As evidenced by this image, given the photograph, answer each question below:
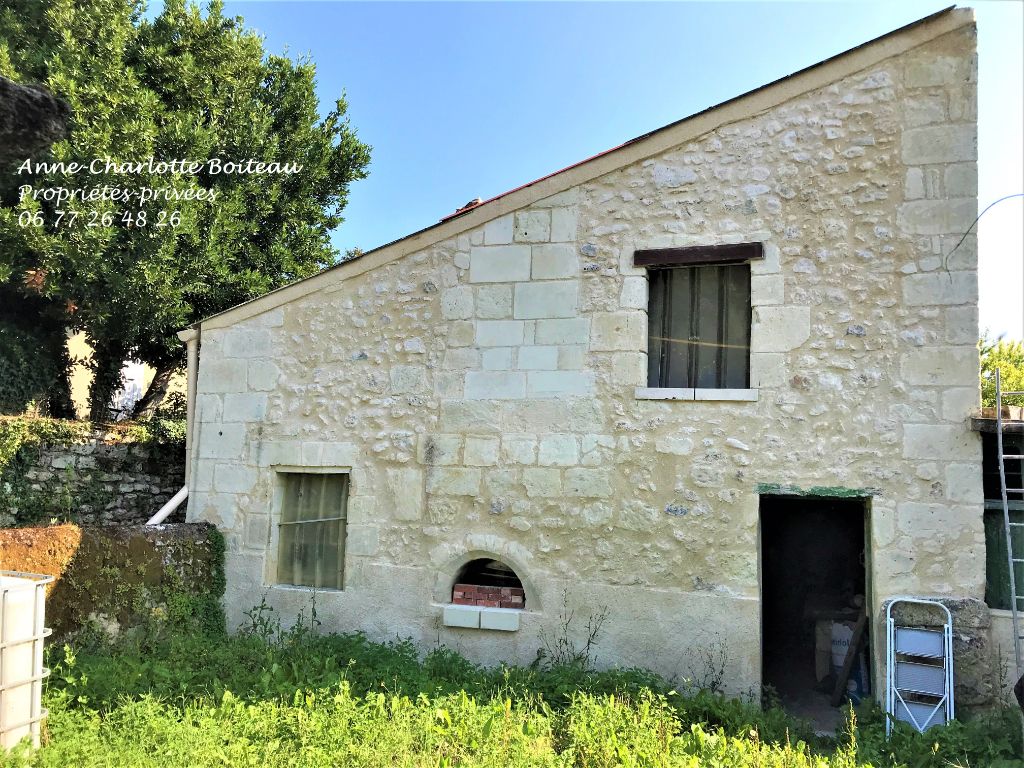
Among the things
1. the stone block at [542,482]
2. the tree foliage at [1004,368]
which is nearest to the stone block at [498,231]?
the stone block at [542,482]

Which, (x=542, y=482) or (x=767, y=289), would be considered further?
(x=542, y=482)

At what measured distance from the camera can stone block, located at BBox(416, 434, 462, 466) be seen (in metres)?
5.95

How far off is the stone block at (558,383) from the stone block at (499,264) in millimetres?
882

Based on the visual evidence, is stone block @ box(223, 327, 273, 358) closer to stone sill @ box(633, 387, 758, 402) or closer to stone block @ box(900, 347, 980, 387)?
stone sill @ box(633, 387, 758, 402)

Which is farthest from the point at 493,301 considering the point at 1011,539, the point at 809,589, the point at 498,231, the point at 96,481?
the point at 96,481

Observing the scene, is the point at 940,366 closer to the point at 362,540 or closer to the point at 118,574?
the point at 362,540

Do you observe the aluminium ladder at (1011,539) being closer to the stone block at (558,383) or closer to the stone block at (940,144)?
the stone block at (940,144)

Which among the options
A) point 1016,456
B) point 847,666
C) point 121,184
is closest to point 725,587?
point 847,666

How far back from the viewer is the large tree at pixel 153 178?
8742mm

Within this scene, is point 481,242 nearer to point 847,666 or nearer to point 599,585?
point 599,585

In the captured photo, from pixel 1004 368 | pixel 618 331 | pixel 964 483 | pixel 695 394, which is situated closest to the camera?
pixel 964 483

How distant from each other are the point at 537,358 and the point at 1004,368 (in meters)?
10.4

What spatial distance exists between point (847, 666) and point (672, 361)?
120 inches

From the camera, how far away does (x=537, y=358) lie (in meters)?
5.83
